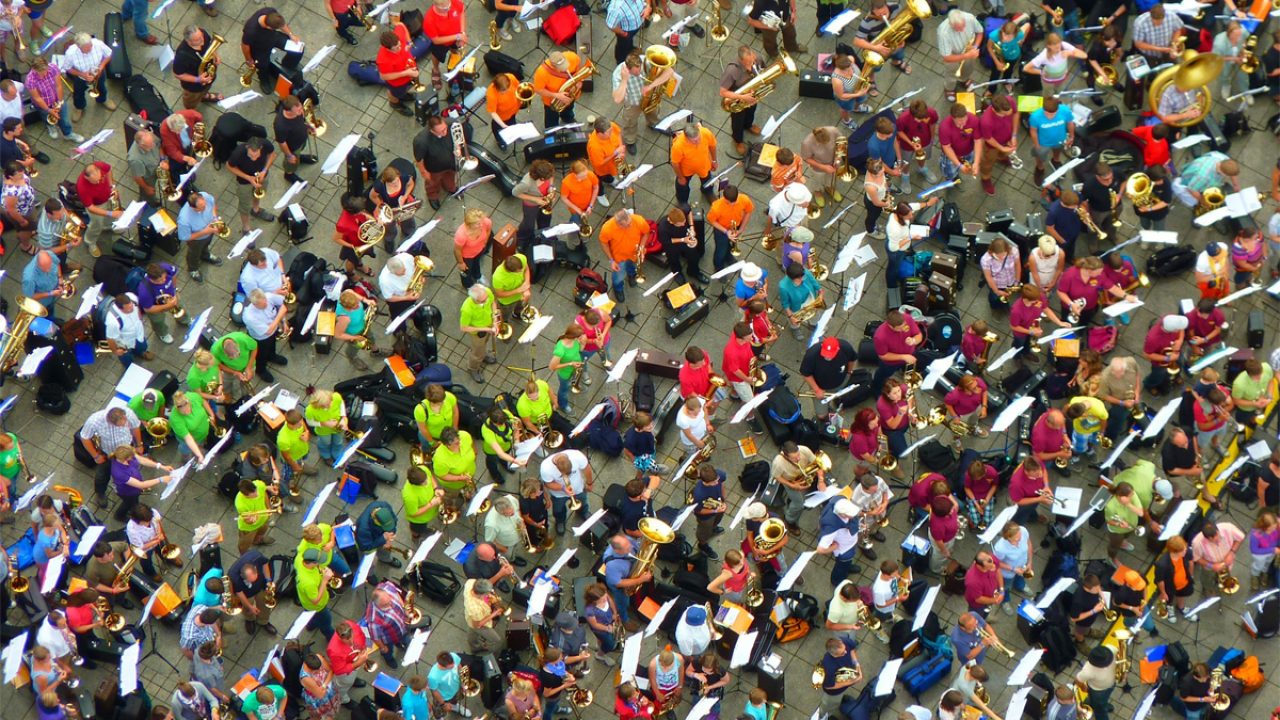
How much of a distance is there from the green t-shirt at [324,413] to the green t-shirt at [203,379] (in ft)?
4.37

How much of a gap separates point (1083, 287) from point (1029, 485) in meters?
3.32

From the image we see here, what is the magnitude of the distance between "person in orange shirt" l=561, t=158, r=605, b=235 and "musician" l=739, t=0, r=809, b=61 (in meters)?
3.81

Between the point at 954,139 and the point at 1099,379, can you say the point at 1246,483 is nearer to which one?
the point at 1099,379

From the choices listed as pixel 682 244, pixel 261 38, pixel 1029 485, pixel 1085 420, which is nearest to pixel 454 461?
pixel 682 244

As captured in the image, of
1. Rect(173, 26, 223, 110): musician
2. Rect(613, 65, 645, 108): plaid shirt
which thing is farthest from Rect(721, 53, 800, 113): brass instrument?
Rect(173, 26, 223, 110): musician

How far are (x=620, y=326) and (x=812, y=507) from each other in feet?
13.2

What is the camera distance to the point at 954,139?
113 ft

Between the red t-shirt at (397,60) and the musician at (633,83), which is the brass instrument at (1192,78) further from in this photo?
the red t-shirt at (397,60)

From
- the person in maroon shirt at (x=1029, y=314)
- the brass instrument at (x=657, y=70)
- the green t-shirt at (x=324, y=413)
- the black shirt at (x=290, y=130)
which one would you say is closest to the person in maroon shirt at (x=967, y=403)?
the person in maroon shirt at (x=1029, y=314)

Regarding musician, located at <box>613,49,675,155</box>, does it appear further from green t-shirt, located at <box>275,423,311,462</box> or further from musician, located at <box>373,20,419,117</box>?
green t-shirt, located at <box>275,423,311,462</box>

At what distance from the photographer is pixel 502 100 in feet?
112

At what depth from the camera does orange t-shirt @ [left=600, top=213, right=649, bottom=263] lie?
33.0 meters

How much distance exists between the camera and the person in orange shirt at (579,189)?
109ft

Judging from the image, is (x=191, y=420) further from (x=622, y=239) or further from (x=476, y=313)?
(x=622, y=239)
